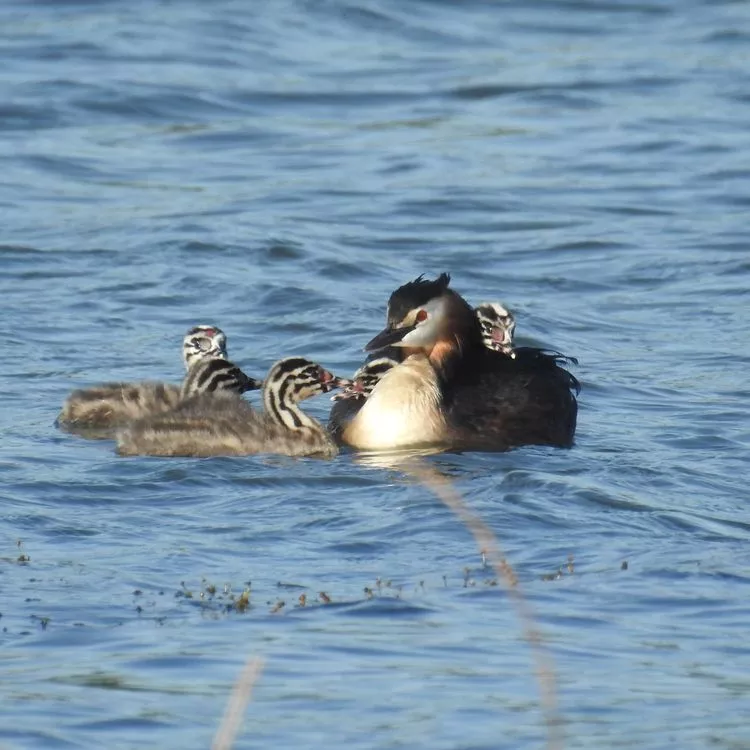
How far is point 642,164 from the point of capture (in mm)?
19891

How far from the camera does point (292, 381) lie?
10.7 meters

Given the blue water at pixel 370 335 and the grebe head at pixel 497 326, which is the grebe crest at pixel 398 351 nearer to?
the grebe head at pixel 497 326

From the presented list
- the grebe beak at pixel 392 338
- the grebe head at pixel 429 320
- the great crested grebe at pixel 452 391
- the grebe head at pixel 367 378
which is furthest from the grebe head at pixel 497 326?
the grebe head at pixel 367 378

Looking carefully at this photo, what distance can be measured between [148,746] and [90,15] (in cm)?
2048

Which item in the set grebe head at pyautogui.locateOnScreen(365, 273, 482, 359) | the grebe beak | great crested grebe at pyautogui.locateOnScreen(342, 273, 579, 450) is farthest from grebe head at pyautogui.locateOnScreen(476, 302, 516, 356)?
the grebe beak

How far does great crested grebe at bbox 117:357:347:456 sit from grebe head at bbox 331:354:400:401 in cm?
20

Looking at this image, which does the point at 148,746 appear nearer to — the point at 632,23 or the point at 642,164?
the point at 642,164

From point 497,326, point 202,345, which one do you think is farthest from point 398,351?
point 202,345

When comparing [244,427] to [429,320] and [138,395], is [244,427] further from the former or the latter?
[429,320]

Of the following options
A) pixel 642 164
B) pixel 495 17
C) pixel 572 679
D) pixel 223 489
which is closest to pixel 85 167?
pixel 642 164

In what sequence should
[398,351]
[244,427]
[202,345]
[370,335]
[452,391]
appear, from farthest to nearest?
1. [370,335]
2. [202,345]
3. [398,351]
4. [452,391]
5. [244,427]

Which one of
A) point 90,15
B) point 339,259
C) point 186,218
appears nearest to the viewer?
point 339,259

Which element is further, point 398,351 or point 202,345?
point 202,345

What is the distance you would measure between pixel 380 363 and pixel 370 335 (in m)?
2.65
